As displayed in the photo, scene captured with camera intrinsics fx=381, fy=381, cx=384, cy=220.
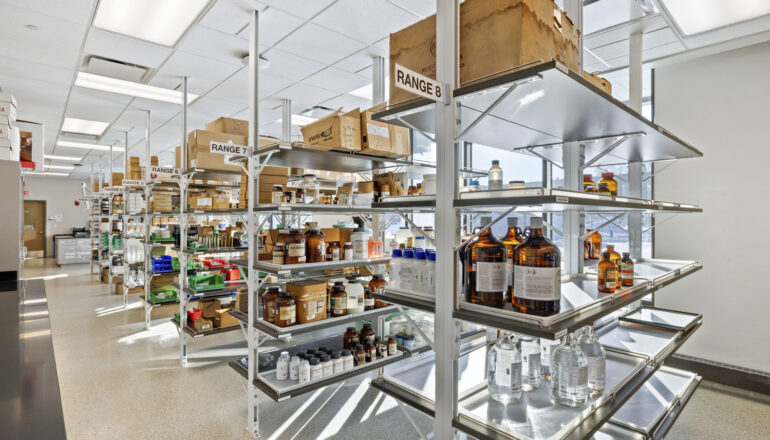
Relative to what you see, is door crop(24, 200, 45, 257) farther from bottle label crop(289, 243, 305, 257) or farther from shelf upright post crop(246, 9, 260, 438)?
bottle label crop(289, 243, 305, 257)

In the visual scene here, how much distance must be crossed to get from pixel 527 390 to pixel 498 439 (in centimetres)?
44

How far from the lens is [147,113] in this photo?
561 cm

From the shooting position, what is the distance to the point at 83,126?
657cm

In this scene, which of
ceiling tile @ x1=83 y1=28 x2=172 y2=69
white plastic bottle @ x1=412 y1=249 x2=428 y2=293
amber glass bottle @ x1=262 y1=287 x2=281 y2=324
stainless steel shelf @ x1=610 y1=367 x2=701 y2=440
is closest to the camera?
white plastic bottle @ x1=412 y1=249 x2=428 y2=293

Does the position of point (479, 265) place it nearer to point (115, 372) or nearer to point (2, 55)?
point (115, 372)

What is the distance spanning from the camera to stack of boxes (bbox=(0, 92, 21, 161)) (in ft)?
8.34

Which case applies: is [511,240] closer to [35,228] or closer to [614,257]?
[614,257]

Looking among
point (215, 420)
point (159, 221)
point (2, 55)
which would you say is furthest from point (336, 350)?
point (159, 221)

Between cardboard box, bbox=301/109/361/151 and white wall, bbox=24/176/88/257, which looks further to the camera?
white wall, bbox=24/176/88/257

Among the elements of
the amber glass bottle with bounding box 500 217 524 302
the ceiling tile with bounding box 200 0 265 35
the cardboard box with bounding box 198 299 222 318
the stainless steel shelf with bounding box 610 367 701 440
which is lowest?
the stainless steel shelf with bounding box 610 367 701 440

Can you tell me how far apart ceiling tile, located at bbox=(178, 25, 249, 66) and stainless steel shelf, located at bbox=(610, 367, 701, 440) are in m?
3.98

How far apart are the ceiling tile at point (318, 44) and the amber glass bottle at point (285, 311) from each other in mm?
2226

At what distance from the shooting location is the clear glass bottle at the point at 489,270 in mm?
1333

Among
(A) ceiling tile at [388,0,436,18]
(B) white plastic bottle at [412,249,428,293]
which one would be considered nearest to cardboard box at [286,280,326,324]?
(B) white plastic bottle at [412,249,428,293]
